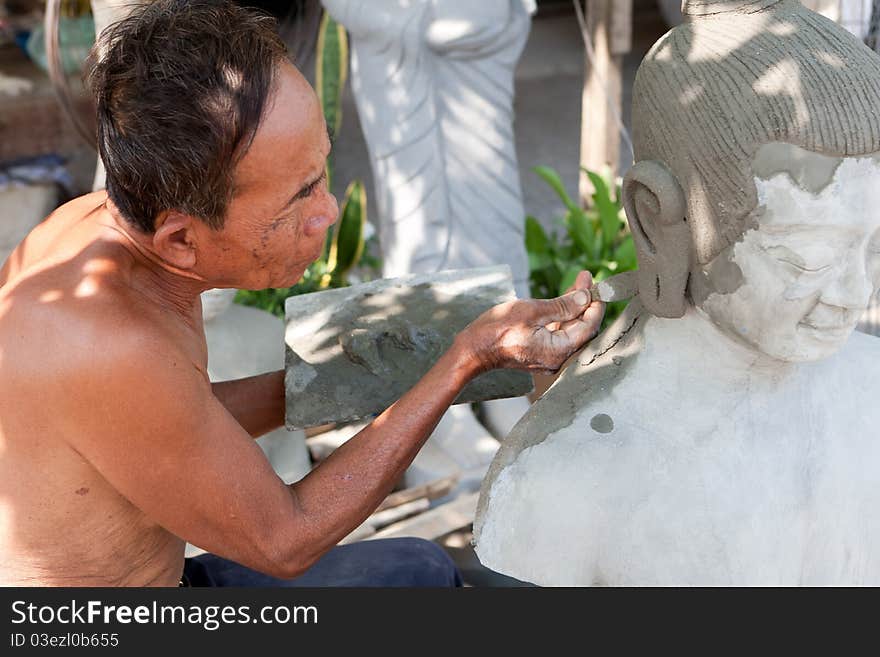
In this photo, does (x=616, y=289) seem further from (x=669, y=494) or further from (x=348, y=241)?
(x=348, y=241)

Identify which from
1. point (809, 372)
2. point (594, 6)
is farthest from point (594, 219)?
point (809, 372)

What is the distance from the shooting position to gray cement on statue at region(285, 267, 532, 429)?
2057 millimetres

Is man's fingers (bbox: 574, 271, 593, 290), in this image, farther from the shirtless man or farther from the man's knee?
the man's knee

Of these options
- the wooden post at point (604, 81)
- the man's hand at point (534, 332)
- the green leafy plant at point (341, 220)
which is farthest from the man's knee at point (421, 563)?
the wooden post at point (604, 81)

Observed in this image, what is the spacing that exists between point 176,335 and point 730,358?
87 centimetres

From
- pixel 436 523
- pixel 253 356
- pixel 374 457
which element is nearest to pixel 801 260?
pixel 374 457

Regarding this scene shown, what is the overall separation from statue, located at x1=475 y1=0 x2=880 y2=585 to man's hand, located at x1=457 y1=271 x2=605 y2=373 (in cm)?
5

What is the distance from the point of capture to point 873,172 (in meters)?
1.48

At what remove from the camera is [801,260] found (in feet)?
4.95

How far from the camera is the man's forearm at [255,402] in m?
2.21

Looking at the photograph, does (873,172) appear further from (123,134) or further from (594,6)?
(594,6)

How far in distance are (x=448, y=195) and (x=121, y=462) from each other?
237 cm

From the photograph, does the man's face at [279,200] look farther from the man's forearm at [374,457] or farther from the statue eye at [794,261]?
the statue eye at [794,261]

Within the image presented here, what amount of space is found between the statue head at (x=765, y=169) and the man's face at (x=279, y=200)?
1.58 feet
